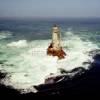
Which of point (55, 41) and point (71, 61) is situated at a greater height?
point (55, 41)

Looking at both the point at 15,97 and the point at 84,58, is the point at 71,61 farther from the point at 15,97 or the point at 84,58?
the point at 15,97

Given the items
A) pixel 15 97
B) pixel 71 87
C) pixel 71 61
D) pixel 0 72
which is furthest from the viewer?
pixel 71 61

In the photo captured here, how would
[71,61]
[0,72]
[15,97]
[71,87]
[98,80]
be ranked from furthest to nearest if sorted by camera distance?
1. [71,61]
2. [0,72]
3. [98,80]
4. [71,87]
5. [15,97]

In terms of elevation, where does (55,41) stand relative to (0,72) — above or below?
above

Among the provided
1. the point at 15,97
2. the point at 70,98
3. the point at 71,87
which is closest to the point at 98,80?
the point at 71,87

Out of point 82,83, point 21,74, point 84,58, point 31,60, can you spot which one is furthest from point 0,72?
point 84,58

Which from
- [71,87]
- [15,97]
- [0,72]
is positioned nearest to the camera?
[15,97]

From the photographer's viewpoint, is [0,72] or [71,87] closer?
[71,87]

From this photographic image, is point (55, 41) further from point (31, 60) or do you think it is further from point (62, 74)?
point (62, 74)

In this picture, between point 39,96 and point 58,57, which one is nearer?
point 39,96
